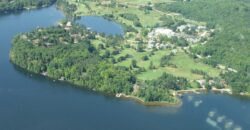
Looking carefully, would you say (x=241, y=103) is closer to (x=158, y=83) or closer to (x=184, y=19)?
(x=158, y=83)

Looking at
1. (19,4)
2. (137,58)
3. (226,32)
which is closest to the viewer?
(137,58)

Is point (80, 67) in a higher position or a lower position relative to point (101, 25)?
higher

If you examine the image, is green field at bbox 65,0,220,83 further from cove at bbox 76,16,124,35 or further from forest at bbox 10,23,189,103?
forest at bbox 10,23,189,103

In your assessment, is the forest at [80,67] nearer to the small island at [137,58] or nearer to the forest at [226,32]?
the small island at [137,58]

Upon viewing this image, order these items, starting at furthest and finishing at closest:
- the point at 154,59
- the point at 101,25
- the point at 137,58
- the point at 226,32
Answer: the point at 101,25 → the point at 226,32 → the point at 154,59 → the point at 137,58

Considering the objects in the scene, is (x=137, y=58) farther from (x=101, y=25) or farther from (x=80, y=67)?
(x=101, y=25)

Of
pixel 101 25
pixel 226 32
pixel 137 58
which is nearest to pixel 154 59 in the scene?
pixel 137 58

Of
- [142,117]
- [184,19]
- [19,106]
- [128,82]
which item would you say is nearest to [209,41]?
[184,19]
